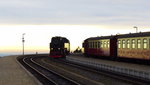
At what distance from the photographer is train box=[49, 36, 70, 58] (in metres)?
47.3

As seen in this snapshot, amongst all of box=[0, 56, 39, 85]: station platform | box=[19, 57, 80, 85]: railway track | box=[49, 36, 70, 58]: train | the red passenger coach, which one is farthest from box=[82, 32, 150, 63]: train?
box=[0, 56, 39, 85]: station platform

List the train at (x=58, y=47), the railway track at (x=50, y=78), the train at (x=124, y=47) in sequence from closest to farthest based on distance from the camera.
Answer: the railway track at (x=50, y=78) < the train at (x=124, y=47) < the train at (x=58, y=47)

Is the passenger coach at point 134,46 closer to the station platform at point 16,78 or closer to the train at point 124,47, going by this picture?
the train at point 124,47

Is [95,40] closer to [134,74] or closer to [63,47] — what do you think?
[63,47]

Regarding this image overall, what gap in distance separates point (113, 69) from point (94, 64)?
17.9 ft

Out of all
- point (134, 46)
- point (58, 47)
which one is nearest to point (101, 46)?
point (58, 47)

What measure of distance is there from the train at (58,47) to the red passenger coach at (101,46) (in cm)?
363

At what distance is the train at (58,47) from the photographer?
47.3 m

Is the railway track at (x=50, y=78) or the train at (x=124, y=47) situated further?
the train at (x=124, y=47)

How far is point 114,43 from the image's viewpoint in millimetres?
36219

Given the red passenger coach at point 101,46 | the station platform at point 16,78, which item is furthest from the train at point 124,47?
the station platform at point 16,78

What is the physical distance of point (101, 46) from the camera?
39.9 m

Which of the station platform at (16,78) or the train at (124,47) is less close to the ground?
the train at (124,47)

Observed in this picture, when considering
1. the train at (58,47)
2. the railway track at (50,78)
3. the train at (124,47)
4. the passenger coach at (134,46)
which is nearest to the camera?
the railway track at (50,78)
